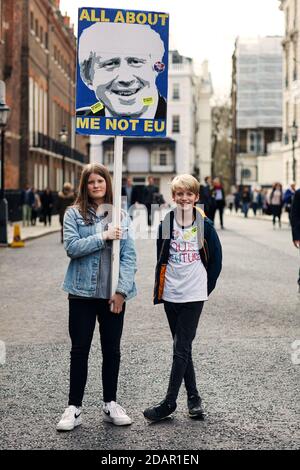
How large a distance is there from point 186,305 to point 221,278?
847 centimetres

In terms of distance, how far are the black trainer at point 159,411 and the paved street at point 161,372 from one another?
0.19 feet

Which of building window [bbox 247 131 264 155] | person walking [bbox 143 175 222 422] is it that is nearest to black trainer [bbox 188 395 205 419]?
person walking [bbox 143 175 222 422]

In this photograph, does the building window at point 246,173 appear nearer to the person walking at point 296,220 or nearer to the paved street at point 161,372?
the paved street at point 161,372

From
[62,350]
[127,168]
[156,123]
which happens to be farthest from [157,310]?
[127,168]

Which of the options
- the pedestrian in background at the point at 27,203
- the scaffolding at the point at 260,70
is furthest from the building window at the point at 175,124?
the pedestrian in background at the point at 27,203

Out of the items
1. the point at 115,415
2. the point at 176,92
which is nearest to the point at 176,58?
the point at 176,92

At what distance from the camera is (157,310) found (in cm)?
1016

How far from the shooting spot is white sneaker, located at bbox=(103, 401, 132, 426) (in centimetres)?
514

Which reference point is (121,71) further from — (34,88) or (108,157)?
(108,157)

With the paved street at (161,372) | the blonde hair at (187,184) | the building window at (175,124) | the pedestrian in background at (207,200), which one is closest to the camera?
the paved street at (161,372)

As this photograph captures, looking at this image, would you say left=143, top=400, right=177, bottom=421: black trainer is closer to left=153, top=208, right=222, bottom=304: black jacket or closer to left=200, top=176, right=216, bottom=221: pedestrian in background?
left=153, top=208, right=222, bottom=304: black jacket

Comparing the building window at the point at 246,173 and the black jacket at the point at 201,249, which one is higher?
the building window at the point at 246,173

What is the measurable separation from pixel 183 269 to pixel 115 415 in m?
1.00

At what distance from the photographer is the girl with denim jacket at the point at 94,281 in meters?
5.14
